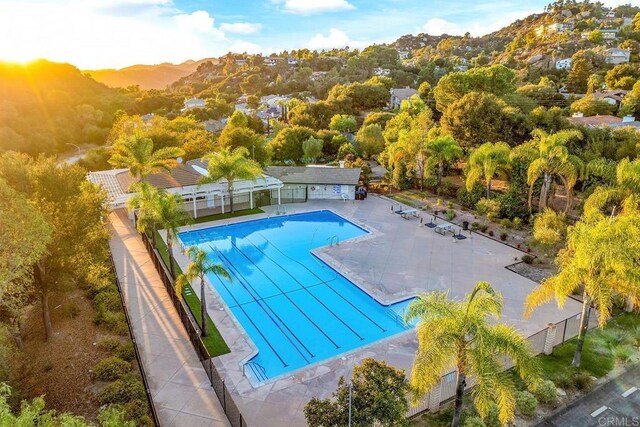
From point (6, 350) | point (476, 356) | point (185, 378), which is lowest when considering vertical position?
point (185, 378)

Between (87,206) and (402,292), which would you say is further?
(402,292)

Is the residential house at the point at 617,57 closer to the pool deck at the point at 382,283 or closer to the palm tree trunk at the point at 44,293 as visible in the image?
the pool deck at the point at 382,283

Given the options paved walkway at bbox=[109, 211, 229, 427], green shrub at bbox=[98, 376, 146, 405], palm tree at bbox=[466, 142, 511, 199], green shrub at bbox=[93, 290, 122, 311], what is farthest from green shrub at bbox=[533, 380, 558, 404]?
palm tree at bbox=[466, 142, 511, 199]

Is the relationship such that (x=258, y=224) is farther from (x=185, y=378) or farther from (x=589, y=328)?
(x=589, y=328)

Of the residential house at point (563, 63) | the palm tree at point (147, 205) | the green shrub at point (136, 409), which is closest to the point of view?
the green shrub at point (136, 409)

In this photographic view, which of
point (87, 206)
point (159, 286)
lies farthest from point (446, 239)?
point (87, 206)

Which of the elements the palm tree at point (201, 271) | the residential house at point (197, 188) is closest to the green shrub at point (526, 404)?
the palm tree at point (201, 271)

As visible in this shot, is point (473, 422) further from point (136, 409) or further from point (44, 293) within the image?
point (44, 293)
